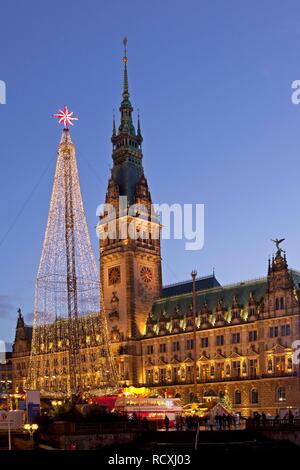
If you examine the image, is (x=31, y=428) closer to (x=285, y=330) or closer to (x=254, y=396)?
(x=285, y=330)

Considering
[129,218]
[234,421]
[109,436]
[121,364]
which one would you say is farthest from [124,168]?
[109,436]

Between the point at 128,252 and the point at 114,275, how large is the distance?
19.1 ft

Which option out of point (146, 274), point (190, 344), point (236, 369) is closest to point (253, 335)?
point (236, 369)

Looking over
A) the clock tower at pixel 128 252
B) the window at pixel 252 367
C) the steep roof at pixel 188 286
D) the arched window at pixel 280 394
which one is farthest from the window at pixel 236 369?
the steep roof at pixel 188 286

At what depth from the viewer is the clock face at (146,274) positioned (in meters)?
149

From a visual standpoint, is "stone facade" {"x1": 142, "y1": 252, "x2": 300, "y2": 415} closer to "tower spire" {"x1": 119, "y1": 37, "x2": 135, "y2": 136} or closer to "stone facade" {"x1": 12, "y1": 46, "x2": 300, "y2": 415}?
"stone facade" {"x1": 12, "y1": 46, "x2": 300, "y2": 415}

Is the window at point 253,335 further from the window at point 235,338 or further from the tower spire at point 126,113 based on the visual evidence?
the tower spire at point 126,113

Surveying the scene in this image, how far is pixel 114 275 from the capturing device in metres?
149

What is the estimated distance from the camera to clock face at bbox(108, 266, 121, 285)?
487 ft

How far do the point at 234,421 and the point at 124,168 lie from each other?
3260 inches

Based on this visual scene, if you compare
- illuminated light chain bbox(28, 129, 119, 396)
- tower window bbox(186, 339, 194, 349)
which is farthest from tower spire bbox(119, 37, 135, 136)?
illuminated light chain bbox(28, 129, 119, 396)

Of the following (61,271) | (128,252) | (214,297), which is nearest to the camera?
(61,271)

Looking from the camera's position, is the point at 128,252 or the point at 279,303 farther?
the point at 128,252

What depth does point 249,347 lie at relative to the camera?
125m
